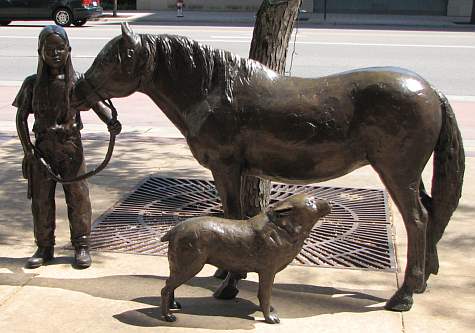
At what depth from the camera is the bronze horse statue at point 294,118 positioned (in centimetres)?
381

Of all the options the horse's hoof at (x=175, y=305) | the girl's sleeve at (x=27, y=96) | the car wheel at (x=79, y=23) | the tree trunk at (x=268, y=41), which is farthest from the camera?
the car wheel at (x=79, y=23)

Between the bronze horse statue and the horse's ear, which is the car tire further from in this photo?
the horse's ear

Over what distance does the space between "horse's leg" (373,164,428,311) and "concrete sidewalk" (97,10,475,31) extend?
1923cm

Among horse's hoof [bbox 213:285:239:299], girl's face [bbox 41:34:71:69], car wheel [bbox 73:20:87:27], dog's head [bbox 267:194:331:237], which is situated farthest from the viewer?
car wheel [bbox 73:20:87:27]

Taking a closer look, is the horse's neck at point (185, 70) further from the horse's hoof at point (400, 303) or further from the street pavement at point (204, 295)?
the horse's hoof at point (400, 303)

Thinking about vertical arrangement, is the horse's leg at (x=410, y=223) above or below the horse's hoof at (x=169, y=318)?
above

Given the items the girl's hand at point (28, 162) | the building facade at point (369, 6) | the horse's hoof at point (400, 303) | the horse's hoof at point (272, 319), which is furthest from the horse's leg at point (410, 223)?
the building facade at point (369, 6)

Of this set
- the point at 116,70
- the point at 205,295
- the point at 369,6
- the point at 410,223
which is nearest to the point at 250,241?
the point at 205,295

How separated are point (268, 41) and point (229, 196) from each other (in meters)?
2.14

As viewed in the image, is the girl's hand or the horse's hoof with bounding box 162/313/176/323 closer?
the horse's hoof with bounding box 162/313/176/323

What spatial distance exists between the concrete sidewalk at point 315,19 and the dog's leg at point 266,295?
64.4 ft

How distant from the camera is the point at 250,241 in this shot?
3664 mm

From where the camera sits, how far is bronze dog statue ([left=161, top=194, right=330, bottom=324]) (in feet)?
11.9

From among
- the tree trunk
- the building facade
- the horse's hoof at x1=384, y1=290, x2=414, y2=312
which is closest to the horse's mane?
the horse's hoof at x1=384, y1=290, x2=414, y2=312
